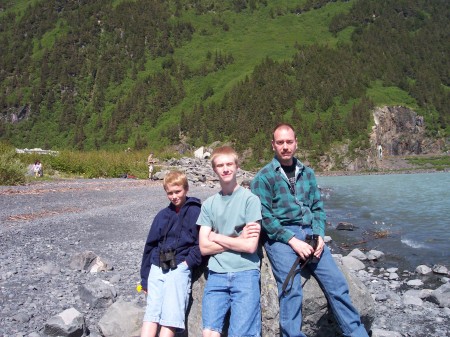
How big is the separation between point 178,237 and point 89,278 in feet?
10.9

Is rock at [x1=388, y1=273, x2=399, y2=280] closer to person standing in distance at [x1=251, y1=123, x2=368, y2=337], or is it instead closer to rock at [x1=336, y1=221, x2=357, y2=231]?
person standing in distance at [x1=251, y1=123, x2=368, y2=337]

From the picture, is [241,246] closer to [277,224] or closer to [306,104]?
[277,224]

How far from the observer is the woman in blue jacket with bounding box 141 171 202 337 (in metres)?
4.12

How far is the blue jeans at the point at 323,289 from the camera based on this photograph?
13.0 feet

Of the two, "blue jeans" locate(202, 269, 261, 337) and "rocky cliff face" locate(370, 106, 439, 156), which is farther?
"rocky cliff face" locate(370, 106, 439, 156)

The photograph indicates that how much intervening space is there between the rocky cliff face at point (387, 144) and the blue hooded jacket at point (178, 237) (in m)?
85.0

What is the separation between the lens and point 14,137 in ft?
340

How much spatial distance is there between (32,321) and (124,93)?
114 metres

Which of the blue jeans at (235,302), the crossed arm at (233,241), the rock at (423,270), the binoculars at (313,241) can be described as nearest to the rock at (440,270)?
the rock at (423,270)

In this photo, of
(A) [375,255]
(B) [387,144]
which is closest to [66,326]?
(A) [375,255]

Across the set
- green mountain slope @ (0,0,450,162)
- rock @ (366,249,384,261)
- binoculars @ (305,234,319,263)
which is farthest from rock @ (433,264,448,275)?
green mountain slope @ (0,0,450,162)

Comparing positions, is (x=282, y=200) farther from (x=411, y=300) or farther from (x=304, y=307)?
(x=411, y=300)

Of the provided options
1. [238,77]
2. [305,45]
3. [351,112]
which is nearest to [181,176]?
[351,112]

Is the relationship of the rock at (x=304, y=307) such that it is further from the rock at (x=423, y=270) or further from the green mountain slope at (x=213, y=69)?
the green mountain slope at (x=213, y=69)
